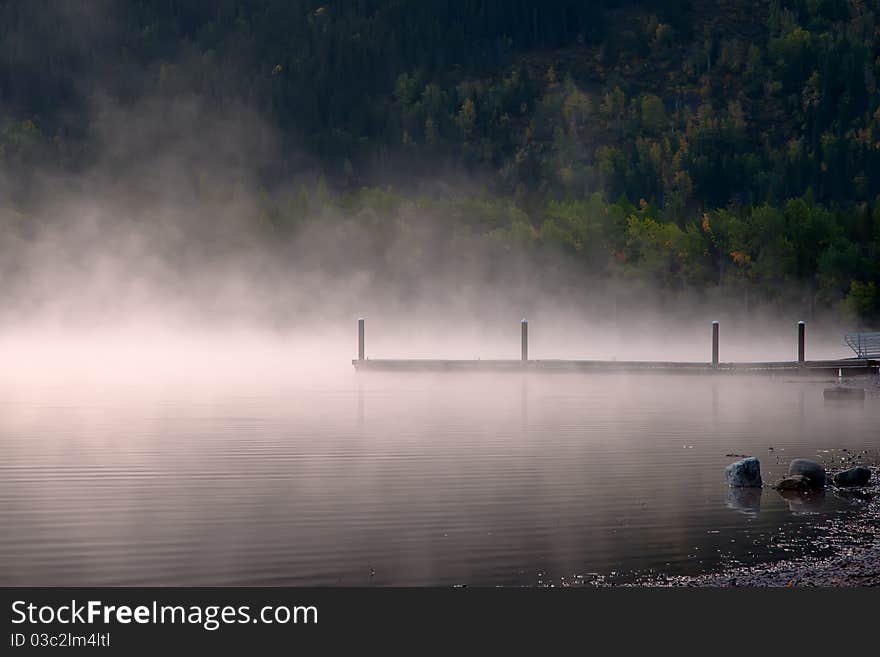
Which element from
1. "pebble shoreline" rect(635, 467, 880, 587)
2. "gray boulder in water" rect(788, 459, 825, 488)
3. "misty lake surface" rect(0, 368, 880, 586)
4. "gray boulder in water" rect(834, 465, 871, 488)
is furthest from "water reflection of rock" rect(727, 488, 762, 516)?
"pebble shoreline" rect(635, 467, 880, 587)

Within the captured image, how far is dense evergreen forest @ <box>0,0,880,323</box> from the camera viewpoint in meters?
134

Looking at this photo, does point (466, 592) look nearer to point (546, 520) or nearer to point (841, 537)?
point (546, 520)

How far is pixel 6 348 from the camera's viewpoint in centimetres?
6856

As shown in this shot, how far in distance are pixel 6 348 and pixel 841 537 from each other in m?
59.8

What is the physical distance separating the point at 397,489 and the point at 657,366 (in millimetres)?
26041

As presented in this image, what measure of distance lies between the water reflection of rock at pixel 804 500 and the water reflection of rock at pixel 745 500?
37 cm

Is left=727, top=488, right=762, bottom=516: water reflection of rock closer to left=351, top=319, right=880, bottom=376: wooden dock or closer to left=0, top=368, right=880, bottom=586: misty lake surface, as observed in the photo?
left=0, top=368, right=880, bottom=586: misty lake surface

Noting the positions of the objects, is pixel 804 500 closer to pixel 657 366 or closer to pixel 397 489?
pixel 397 489

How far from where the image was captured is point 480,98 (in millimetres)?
157875

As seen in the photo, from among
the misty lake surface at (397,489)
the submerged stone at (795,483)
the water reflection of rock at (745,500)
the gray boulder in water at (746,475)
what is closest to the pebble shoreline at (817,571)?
the misty lake surface at (397,489)

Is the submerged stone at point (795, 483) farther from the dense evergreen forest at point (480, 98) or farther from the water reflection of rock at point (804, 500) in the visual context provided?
the dense evergreen forest at point (480, 98)

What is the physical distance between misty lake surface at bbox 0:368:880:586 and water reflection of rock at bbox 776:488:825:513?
0.24 ft

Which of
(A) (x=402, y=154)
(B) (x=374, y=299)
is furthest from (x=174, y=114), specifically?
(B) (x=374, y=299)

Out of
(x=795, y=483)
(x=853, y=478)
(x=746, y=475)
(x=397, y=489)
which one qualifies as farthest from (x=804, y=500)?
(x=397, y=489)
